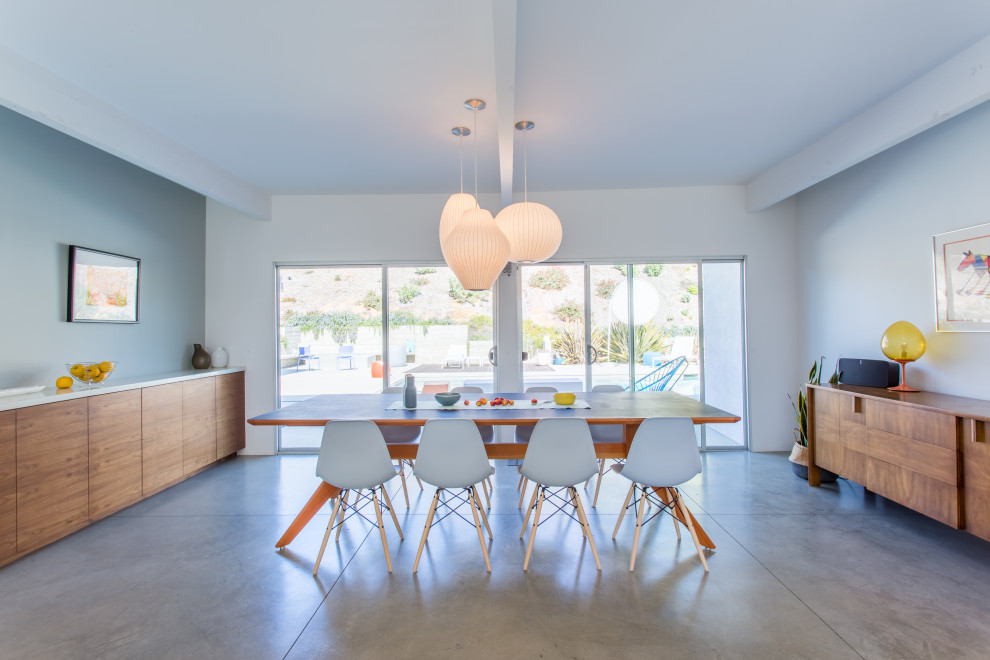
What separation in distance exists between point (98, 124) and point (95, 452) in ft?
7.06

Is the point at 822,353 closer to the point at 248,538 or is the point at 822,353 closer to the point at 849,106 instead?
the point at 849,106

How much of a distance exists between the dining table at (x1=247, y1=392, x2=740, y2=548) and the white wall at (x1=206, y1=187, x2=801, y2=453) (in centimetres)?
201

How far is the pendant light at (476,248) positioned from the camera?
2.68 metres

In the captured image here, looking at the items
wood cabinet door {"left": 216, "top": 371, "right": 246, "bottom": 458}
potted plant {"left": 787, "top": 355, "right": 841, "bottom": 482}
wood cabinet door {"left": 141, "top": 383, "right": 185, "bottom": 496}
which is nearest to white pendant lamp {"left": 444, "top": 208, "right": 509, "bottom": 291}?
wood cabinet door {"left": 141, "top": 383, "right": 185, "bottom": 496}

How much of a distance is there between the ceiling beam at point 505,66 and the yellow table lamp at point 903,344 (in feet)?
9.79

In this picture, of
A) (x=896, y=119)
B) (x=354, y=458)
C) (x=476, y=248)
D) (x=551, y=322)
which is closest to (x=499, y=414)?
(x=354, y=458)

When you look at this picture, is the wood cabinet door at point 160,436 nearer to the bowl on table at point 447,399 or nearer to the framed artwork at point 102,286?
the framed artwork at point 102,286

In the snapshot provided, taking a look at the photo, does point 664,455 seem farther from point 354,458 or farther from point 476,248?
point 354,458

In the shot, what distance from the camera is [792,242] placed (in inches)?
193

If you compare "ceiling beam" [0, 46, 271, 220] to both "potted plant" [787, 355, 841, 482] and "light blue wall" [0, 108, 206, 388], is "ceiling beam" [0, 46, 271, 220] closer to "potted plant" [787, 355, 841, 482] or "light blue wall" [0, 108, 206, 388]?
"light blue wall" [0, 108, 206, 388]

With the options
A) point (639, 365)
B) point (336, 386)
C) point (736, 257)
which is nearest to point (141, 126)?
point (336, 386)

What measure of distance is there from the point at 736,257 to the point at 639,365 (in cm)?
153

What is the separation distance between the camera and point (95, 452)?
319 cm

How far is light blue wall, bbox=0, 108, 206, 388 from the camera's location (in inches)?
121
